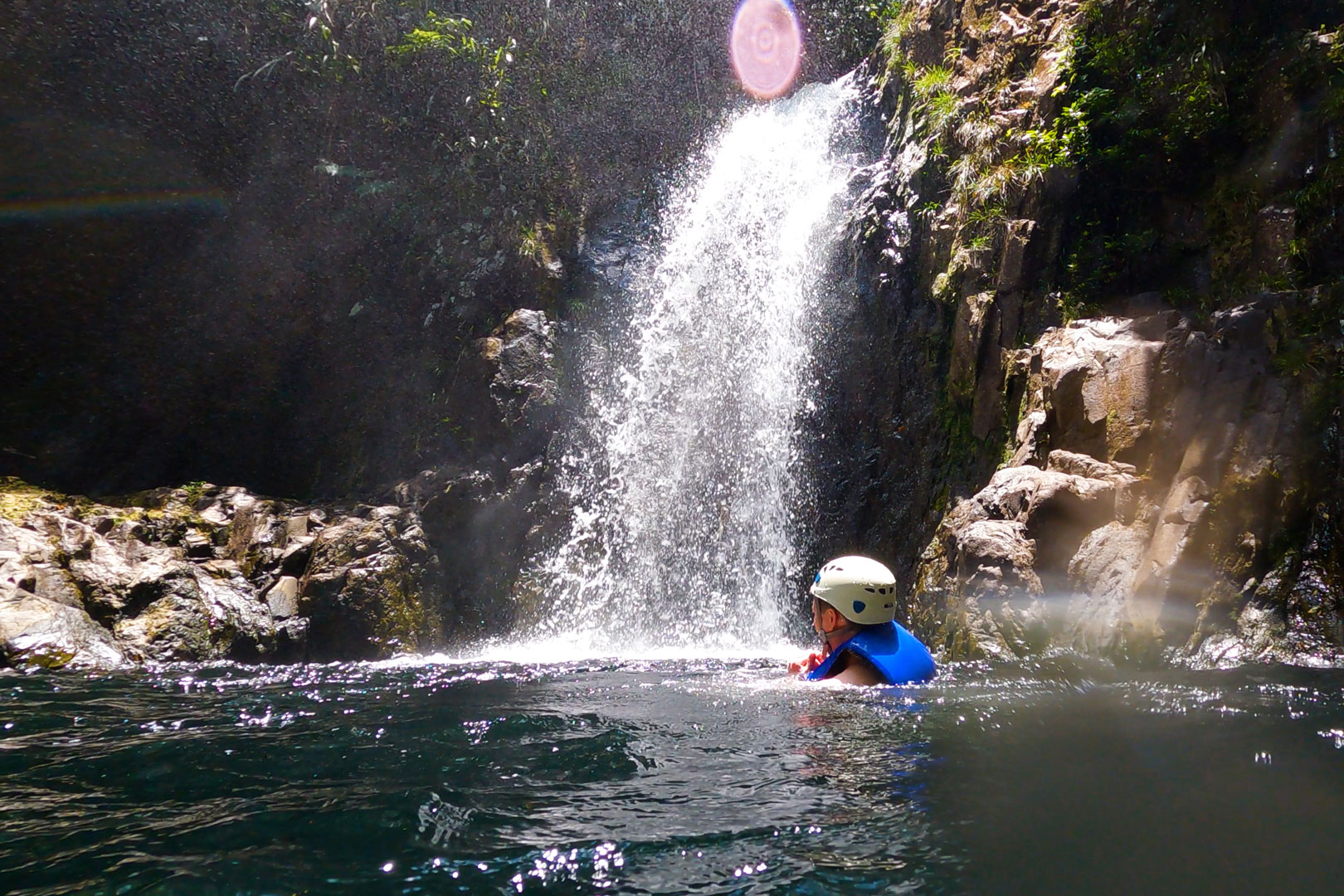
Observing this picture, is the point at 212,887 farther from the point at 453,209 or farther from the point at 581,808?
the point at 453,209

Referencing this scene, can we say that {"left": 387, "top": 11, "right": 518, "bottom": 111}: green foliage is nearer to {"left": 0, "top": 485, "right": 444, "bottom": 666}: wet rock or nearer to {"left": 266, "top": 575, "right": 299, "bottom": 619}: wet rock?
{"left": 0, "top": 485, "right": 444, "bottom": 666}: wet rock

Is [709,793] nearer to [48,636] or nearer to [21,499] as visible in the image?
[48,636]

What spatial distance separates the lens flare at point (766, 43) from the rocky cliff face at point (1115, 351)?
9986mm

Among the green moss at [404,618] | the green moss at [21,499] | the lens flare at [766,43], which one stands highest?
the lens flare at [766,43]

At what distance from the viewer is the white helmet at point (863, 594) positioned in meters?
4.99

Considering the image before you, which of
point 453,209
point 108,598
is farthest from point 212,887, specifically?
point 453,209

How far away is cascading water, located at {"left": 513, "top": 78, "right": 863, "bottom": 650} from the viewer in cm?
1198

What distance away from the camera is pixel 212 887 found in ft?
6.78

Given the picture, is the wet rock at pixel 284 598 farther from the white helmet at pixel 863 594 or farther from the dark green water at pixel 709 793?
the white helmet at pixel 863 594

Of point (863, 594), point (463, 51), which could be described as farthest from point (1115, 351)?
point (463, 51)

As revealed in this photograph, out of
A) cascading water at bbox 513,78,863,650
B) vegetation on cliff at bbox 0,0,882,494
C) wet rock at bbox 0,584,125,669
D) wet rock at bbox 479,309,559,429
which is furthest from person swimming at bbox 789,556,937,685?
vegetation on cliff at bbox 0,0,882,494

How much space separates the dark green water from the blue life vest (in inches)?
9.2

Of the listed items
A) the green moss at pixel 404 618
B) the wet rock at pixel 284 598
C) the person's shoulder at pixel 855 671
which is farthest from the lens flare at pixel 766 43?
the person's shoulder at pixel 855 671

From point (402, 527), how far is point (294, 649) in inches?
99.5
